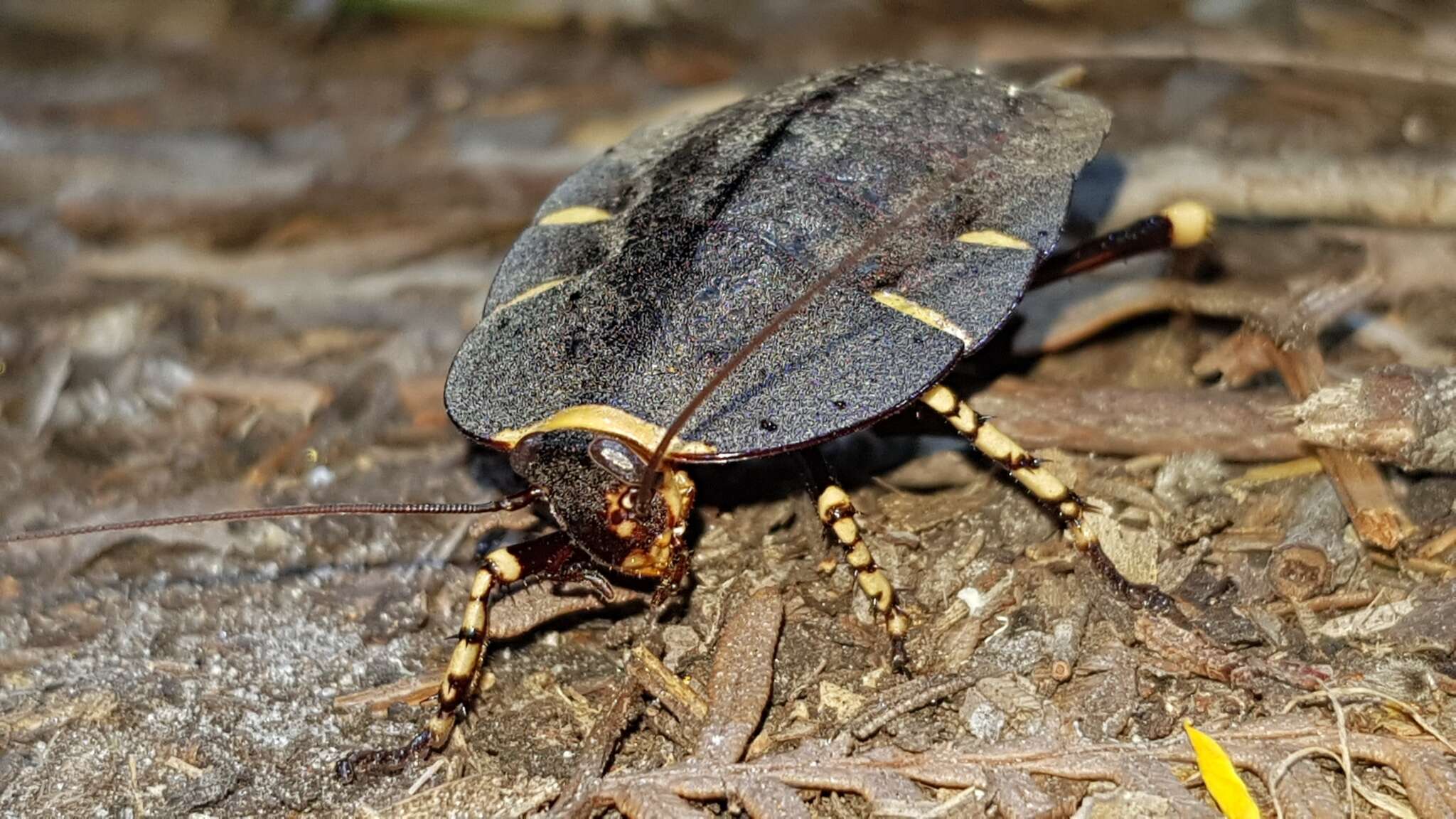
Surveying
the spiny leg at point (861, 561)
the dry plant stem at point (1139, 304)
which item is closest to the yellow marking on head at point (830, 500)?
the spiny leg at point (861, 561)

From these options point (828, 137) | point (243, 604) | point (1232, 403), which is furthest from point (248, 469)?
point (1232, 403)

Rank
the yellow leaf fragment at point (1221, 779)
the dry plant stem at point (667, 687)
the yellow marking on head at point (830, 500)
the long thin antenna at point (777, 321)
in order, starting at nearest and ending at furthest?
the yellow leaf fragment at point (1221, 779) < the long thin antenna at point (777, 321) < the dry plant stem at point (667, 687) < the yellow marking on head at point (830, 500)

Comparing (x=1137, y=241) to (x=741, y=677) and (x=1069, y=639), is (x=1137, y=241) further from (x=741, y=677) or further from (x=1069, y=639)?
(x=741, y=677)

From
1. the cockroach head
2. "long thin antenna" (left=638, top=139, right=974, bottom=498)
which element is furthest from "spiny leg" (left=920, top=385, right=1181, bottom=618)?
the cockroach head

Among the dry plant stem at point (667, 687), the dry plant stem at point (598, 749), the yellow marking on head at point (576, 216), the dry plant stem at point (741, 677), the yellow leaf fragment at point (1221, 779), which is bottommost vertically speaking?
the dry plant stem at point (598, 749)

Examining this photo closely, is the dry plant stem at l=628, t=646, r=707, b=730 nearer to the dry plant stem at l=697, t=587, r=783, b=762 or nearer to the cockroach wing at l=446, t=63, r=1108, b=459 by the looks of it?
the dry plant stem at l=697, t=587, r=783, b=762

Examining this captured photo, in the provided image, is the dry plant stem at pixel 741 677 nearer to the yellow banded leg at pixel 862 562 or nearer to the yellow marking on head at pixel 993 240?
the yellow banded leg at pixel 862 562

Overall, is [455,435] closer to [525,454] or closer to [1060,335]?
[525,454]

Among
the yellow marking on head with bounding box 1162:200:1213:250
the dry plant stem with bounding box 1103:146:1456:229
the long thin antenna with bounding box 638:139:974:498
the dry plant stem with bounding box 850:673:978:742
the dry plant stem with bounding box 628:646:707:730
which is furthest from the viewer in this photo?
the dry plant stem with bounding box 1103:146:1456:229
